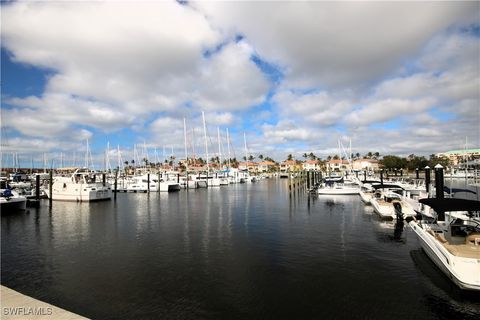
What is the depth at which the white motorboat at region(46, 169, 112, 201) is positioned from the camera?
55.5m

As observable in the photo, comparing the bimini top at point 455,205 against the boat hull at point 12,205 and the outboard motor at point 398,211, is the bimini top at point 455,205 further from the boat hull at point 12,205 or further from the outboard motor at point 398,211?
the boat hull at point 12,205

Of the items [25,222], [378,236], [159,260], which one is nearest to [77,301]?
[159,260]

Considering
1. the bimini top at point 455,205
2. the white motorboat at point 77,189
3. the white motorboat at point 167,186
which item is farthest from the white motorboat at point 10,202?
the bimini top at point 455,205

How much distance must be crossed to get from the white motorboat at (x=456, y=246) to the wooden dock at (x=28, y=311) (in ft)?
49.6

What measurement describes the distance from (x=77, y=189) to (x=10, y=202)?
50.1 ft

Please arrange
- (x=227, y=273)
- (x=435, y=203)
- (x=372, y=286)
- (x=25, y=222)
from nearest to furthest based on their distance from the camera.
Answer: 1. (x=372, y=286)
2. (x=227, y=273)
3. (x=435, y=203)
4. (x=25, y=222)

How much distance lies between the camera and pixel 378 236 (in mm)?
25375

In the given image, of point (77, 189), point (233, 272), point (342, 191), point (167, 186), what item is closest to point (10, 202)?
point (77, 189)

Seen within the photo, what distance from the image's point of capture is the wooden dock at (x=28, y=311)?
8070 mm

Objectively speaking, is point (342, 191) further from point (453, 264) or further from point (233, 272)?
point (233, 272)

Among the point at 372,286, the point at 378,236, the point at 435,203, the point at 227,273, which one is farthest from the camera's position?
the point at 378,236

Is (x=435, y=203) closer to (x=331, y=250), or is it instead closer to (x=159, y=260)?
(x=331, y=250)

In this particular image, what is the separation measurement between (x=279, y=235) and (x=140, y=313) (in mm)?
15840

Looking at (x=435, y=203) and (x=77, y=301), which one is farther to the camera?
(x=435, y=203)
